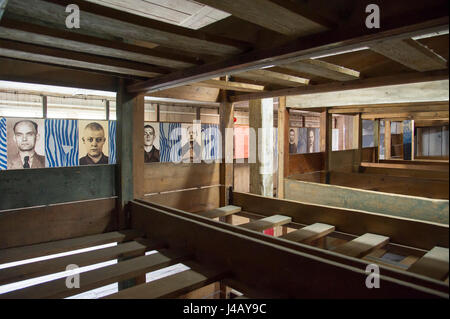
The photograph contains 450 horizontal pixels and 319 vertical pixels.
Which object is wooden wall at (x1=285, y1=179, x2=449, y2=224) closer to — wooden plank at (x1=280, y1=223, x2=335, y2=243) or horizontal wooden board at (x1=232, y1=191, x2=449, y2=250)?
horizontal wooden board at (x1=232, y1=191, x2=449, y2=250)

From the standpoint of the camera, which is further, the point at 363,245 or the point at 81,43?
the point at 363,245

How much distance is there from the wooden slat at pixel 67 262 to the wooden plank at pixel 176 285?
22.6 inches

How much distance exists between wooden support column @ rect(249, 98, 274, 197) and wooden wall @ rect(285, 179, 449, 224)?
1.01 feet

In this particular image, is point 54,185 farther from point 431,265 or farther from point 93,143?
point 93,143

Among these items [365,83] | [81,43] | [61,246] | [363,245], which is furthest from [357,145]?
[81,43]

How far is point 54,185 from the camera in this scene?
2.71m

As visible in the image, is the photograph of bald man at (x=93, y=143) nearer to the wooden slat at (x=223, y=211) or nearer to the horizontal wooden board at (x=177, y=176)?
the horizontal wooden board at (x=177, y=176)

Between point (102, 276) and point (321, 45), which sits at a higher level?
point (321, 45)

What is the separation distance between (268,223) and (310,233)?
43cm

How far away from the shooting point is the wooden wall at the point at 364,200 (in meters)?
2.98

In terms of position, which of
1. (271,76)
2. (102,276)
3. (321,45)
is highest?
(271,76)

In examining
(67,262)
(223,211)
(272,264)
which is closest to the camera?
(272,264)
